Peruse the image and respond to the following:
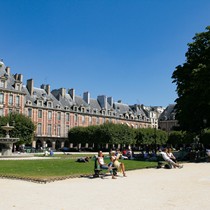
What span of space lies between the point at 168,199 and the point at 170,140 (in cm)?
8231

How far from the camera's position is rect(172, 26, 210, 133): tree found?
1137 inches

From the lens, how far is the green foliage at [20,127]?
53.7 meters

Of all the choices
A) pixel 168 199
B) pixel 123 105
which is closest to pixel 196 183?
pixel 168 199

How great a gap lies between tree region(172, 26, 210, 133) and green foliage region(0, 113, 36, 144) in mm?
29734

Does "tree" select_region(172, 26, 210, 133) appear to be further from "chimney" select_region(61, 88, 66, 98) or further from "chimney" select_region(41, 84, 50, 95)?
"chimney" select_region(61, 88, 66, 98)

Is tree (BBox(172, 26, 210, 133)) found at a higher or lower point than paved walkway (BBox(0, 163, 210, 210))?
higher

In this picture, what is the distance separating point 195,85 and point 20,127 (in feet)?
114

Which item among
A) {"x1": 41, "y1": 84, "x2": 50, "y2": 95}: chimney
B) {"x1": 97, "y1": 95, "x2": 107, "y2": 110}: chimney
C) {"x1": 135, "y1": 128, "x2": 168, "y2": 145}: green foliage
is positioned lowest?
{"x1": 135, "y1": 128, "x2": 168, "y2": 145}: green foliage

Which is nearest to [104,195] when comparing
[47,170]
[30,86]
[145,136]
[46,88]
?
[47,170]

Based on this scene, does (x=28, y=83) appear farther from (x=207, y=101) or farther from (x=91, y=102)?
(x=207, y=101)

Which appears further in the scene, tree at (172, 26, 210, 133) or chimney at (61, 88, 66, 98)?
chimney at (61, 88, 66, 98)

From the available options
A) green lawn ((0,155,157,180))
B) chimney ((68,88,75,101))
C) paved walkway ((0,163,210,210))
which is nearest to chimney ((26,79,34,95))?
chimney ((68,88,75,101))

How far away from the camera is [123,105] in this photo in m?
100

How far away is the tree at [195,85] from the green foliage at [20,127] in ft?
97.6
